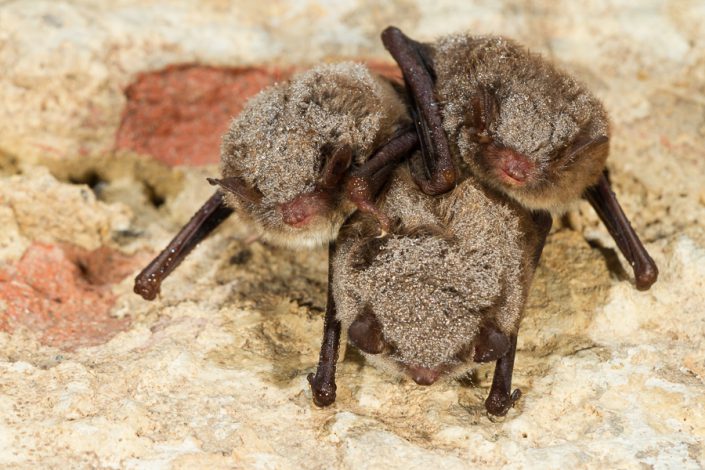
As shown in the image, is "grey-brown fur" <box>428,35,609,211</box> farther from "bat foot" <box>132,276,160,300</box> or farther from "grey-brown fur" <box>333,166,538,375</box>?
"bat foot" <box>132,276,160,300</box>

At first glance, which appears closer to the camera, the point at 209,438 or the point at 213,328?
the point at 209,438

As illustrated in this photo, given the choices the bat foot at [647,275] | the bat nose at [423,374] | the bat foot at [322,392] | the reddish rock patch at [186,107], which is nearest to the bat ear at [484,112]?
the bat foot at [647,275]

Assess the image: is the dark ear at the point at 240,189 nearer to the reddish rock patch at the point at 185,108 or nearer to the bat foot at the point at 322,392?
the bat foot at the point at 322,392

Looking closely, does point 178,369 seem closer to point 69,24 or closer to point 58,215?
point 58,215

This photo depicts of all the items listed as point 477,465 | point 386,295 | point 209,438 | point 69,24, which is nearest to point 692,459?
point 477,465

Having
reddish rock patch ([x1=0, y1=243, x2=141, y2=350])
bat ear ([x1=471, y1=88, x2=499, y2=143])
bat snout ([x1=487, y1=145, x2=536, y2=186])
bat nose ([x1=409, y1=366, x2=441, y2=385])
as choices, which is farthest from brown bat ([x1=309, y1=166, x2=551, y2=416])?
reddish rock patch ([x1=0, y1=243, x2=141, y2=350])

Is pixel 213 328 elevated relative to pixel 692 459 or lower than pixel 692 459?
elevated
